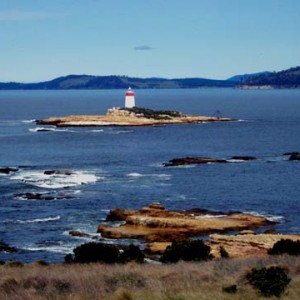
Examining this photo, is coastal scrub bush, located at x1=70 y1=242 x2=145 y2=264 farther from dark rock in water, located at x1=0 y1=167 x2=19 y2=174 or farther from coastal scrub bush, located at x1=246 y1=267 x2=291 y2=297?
dark rock in water, located at x1=0 y1=167 x2=19 y2=174

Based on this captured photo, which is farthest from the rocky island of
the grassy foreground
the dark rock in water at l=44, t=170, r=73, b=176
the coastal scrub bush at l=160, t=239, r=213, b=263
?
the grassy foreground

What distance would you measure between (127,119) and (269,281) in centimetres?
14752

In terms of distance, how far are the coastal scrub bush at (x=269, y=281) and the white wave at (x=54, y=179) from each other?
50608 mm

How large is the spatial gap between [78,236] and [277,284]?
99.9 ft

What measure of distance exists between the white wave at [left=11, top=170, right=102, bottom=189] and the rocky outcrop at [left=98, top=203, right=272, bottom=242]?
712 inches

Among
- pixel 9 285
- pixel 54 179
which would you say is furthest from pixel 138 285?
pixel 54 179

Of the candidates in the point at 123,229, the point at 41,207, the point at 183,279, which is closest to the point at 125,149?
the point at 41,207

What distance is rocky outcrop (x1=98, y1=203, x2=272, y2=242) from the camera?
45.8m

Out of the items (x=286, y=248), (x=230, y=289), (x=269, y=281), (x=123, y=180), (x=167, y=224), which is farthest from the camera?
(x=123, y=180)

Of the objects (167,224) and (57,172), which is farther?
(57,172)

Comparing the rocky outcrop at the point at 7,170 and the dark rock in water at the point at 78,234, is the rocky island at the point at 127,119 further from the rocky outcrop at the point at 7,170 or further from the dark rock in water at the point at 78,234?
the dark rock in water at the point at 78,234

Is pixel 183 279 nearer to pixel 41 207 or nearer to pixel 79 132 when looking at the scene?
pixel 41 207

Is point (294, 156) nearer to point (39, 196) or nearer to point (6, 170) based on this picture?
point (6, 170)

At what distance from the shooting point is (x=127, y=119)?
16250cm
